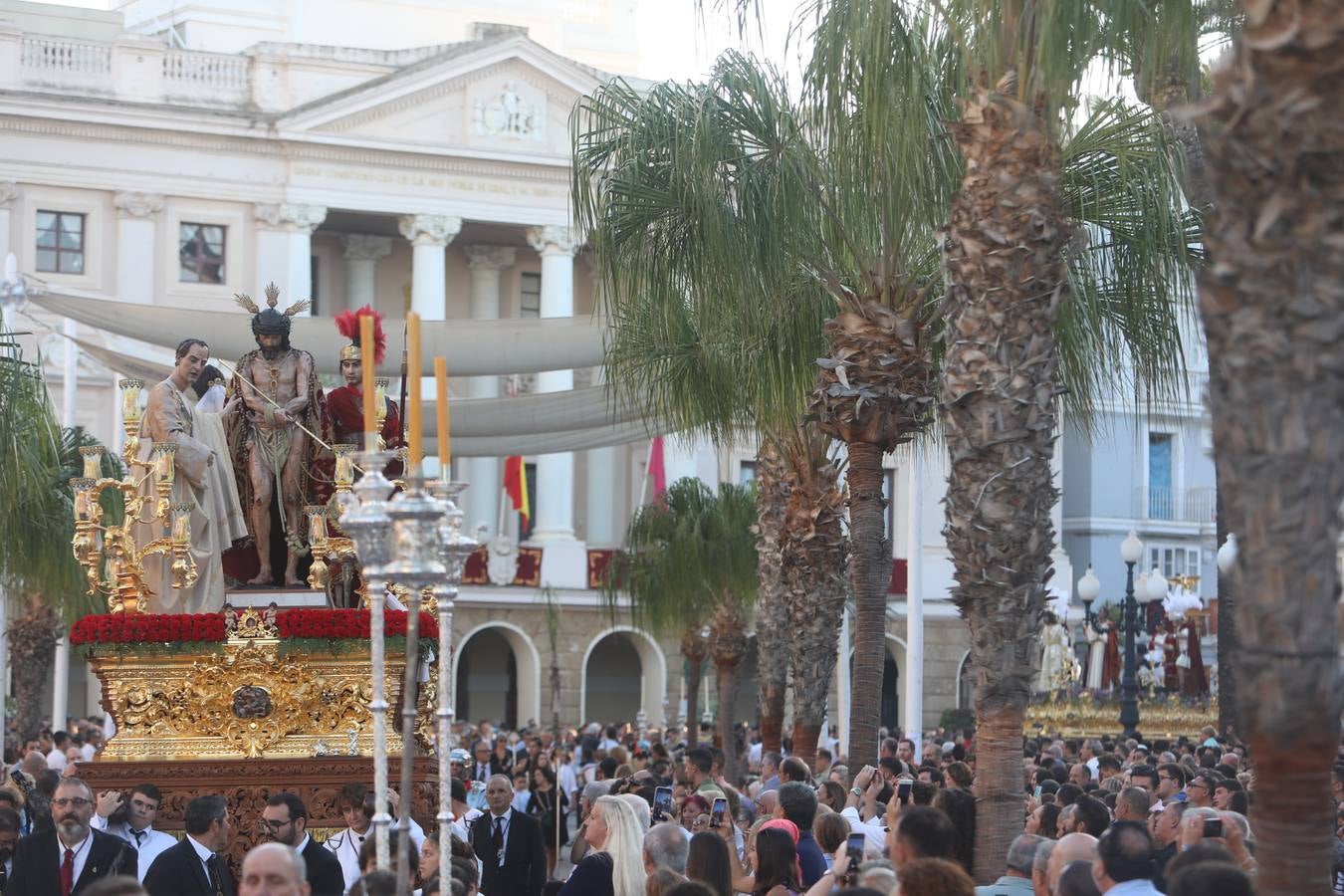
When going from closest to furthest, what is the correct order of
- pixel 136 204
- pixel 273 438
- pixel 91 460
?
pixel 91 460 < pixel 273 438 < pixel 136 204

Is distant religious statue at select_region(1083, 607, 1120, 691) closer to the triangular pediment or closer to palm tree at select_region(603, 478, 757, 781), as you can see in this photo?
palm tree at select_region(603, 478, 757, 781)

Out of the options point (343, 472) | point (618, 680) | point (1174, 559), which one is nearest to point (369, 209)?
point (618, 680)

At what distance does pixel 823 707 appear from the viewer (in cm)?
2267

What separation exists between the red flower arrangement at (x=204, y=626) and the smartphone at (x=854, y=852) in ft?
15.6

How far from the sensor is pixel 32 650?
33.6 meters

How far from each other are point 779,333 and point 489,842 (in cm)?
621

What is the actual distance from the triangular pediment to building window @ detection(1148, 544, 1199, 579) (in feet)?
62.4

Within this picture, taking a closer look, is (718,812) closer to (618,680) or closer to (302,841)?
(302,841)

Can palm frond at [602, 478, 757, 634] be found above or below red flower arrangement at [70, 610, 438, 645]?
above

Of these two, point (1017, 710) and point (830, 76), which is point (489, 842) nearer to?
point (1017, 710)

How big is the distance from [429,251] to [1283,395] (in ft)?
150

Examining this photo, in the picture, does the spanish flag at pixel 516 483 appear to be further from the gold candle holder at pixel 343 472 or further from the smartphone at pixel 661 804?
the smartphone at pixel 661 804

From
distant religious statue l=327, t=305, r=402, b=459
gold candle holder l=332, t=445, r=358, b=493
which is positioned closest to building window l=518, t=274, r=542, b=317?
distant religious statue l=327, t=305, r=402, b=459

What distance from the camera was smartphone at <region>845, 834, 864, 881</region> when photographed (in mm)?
9161
